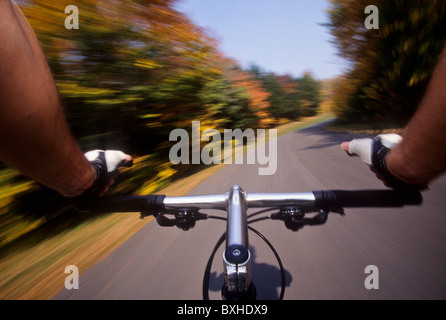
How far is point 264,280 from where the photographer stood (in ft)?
6.70

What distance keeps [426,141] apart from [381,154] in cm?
25

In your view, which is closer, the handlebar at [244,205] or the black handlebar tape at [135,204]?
the handlebar at [244,205]

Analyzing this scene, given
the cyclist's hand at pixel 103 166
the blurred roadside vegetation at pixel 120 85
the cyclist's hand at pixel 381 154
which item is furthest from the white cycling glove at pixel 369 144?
the blurred roadside vegetation at pixel 120 85

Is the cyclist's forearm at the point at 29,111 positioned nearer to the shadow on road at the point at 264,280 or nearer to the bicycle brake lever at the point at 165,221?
the bicycle brake lever at the point at 165,221

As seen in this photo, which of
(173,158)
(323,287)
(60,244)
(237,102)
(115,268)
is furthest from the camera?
(237,102)

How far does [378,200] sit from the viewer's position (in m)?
0.96

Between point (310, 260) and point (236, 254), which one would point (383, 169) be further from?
point (310, 260)

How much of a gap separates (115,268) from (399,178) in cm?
275

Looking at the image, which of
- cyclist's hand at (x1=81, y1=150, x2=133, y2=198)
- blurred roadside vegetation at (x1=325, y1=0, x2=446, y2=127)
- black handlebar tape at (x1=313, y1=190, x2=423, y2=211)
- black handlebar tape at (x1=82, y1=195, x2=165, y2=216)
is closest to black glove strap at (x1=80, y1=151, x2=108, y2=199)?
cyclist's hand at (x1=81, y1=150, x2=133, y2=198)

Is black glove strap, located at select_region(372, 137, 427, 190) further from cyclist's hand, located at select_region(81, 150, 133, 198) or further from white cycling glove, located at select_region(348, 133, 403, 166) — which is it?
cyclist's hand, located at select_region(81, 150, 133, 198)

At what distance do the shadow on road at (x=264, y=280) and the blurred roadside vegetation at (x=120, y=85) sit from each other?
287 cm

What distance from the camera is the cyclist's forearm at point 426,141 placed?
0.53 m
